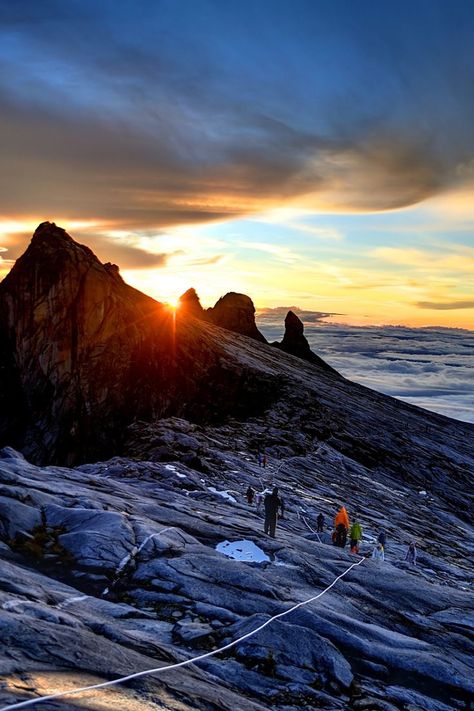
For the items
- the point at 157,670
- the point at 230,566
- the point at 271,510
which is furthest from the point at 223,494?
the point at 157,670

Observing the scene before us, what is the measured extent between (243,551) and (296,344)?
125 meters

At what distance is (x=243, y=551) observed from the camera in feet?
76.7

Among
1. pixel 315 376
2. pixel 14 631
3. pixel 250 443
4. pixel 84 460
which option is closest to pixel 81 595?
pixel 14 631

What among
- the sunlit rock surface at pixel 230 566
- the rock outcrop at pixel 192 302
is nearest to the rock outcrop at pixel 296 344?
the rock outcrop at pixel 192 302

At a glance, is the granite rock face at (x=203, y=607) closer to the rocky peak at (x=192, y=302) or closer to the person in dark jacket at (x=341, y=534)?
the person in dark jacket at (x=341, y=534)

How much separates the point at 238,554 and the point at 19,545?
321 inches

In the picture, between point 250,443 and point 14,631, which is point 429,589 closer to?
point 14,631

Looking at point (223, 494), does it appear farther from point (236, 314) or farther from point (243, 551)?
point (236, 314)

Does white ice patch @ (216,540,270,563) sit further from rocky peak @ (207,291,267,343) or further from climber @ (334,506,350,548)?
rocky peak @ (207,291,267,343)

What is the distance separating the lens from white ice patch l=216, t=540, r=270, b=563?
22.7 m

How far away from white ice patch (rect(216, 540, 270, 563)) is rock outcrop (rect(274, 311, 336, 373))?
120 meters

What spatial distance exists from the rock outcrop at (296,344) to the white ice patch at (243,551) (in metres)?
120

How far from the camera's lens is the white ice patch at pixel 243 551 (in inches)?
894

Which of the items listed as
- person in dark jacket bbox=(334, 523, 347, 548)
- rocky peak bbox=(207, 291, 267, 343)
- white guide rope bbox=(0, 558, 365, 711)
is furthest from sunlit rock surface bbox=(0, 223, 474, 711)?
rocky peak bbox=(207, 291, 267, 343)
